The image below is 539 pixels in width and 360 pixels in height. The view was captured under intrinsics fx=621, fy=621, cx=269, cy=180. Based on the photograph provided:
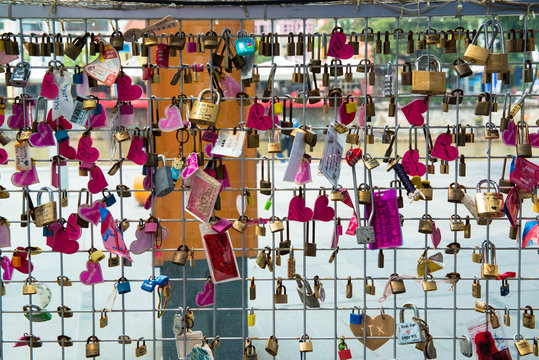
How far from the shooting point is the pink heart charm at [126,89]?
5.12ft

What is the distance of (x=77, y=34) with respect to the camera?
1.62 m

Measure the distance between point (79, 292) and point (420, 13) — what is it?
2.82 meters

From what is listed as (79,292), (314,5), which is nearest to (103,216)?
(314,5)

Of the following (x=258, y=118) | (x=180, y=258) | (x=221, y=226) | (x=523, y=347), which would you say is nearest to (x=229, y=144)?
(x=258, y=118)

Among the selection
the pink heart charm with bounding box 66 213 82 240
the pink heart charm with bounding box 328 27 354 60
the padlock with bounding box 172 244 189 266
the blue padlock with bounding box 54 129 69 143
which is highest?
the pink heart charm with bounding box 328 27 354 60

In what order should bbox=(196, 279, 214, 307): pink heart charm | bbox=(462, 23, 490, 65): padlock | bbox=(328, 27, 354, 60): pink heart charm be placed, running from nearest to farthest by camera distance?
1. bbox=(462, 23, 490, 65): padlock
2. bbox=(328, 27, 354, 60): pink heart charm
3. bbox=(196, 279, 214, 307): pink heart charm

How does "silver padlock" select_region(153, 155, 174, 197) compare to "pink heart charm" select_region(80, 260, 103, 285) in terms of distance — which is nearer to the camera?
"silver padlock" select_region(153, 155, 174, 197)

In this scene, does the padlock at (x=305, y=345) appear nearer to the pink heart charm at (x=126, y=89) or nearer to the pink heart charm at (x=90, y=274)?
the pink heart charm at (x=90, y=274)

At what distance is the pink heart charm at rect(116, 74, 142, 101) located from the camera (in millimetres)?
1562

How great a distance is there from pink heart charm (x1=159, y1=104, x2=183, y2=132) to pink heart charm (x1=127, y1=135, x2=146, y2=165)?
2.9 inches

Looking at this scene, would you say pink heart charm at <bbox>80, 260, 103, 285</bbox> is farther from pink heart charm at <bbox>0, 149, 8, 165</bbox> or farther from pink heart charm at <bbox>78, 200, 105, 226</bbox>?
pink heart charm at <bbox>0, 149, 8, 165</bbox>

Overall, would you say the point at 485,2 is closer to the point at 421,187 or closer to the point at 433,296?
the point at 421,187

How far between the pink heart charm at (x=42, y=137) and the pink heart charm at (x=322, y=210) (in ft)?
2.29

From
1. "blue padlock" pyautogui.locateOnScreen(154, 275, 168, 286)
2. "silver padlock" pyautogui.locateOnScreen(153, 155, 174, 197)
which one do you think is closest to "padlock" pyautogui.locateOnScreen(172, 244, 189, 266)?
"blue padlock" pyautogui.locateOnScreen(154, 275, 168, 286)
